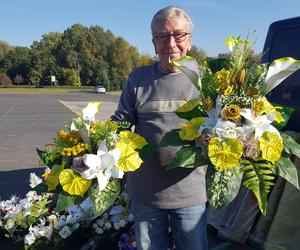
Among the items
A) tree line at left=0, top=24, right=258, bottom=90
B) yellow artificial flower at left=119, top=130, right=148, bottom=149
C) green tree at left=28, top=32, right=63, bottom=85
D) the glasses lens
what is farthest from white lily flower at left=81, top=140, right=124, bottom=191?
green tree at left=28, top=32, right=63, bottom=85

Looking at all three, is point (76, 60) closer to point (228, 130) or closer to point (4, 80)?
point (4, 80)

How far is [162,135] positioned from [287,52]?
197cm

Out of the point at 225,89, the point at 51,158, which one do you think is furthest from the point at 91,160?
the point at 225,89

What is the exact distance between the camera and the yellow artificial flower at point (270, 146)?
1705 millimetres

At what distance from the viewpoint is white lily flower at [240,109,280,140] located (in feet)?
5.62

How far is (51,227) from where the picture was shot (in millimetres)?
3695

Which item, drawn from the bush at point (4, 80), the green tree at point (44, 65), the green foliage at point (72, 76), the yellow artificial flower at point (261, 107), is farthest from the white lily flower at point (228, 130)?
the bush at point (4, 80)

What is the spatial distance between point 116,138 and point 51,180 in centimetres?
36

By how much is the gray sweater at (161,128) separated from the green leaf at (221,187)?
55 cm

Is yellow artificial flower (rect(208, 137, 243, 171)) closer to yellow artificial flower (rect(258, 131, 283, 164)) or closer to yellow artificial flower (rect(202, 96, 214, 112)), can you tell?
yellow artificial flower (rect(258, 131, 283, 164))

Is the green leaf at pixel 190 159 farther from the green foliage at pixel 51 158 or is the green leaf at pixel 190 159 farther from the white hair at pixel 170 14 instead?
the white hair at pixel 170 14

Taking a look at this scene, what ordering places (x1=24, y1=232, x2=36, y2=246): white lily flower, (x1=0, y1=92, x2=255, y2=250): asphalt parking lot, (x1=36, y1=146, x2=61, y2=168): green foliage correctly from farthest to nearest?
1. (x1=0, y1=92, x2=255, y2=250): asphalt parking lot
2. (x1=24, y1=232, x2=36, y2=246): white lily flower
3. (x1=36, y1=146, x2=61, y2=168): green foliage

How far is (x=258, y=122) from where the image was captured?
1739 millimetres

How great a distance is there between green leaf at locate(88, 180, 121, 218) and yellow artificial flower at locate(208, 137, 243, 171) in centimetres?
49
